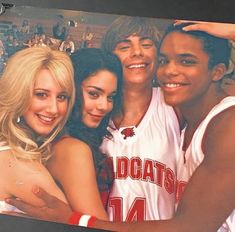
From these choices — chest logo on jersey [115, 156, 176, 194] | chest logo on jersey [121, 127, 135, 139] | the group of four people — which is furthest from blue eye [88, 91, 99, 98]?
chest logo on jersey [115, 156, 176, 194]

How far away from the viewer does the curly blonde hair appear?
3322 millimetres

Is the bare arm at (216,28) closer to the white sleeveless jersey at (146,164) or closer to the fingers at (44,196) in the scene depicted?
the white sleeveless jersey at (146,164)

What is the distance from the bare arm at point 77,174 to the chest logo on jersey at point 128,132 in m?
0.21

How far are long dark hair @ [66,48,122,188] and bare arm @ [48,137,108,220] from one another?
4cm

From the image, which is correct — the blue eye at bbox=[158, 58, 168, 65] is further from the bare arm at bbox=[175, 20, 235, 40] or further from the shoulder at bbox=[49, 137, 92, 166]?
the shoulder at bbox=[49, 137, 92, 166]

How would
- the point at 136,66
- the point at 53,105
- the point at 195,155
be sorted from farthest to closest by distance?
the point at 53,105, the point at 136,66, the point at 195,155

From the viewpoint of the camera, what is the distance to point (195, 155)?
3109mm

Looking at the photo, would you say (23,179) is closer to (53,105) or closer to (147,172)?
(53,105)

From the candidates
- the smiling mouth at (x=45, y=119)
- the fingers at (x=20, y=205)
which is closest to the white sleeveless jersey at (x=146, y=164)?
the smiling mouth at (x=45, y=119)

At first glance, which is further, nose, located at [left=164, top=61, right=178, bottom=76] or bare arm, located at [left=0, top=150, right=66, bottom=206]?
bare arm, located at [left=0, top=150, right=66, bottom=206]

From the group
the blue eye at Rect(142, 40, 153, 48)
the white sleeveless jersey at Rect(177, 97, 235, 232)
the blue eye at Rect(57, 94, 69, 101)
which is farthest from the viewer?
the blue eye at Rect(57, 94, 69, 101)

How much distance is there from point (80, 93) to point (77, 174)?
44 cm

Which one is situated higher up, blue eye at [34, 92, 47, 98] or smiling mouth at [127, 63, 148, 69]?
smiling mouth at [127, 63, 148, 69]

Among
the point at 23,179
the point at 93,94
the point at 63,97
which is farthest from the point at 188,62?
the point at 23,179
